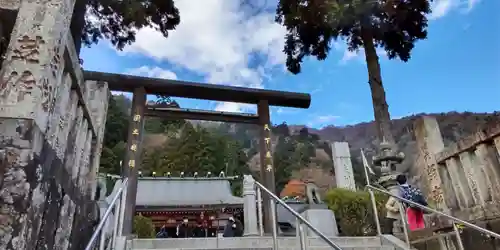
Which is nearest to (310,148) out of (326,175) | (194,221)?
(326,175)

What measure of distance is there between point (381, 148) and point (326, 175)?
34697 mm

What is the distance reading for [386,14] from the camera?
35.8 ft

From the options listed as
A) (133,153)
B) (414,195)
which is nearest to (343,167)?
(133,153)

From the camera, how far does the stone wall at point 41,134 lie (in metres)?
1.69

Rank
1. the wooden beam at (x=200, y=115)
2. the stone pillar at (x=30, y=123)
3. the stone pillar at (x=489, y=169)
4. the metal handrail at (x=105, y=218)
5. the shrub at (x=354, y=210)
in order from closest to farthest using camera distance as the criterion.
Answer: the stone pillar at (x=30, y=123), the metal handrail at (x=105, y=218), the stone pillar at (x=489, y=169), the wooden beam at (x=200, y=115), the shrub at (x=354, y=210)

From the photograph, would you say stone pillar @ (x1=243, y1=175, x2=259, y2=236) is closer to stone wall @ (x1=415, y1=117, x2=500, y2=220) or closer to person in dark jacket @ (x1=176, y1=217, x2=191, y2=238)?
stone wall @ (x1=415, y1=117, x2=500, y2=220)

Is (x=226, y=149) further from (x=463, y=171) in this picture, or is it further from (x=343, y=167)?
(x=463, y=171)

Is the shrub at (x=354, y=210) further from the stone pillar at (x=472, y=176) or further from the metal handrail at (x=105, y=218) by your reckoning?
the metal handrail at (x=105, y=218)

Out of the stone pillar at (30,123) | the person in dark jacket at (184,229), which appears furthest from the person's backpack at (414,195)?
the person in dark jacket at (184,229)

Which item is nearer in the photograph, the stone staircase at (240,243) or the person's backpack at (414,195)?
the stone staircase at (240,243)

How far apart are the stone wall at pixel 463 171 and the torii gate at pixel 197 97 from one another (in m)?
4.44

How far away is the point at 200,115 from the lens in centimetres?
1002

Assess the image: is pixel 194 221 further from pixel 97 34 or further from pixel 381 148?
pixel 381 148

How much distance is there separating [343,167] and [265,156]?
11.6 meters
